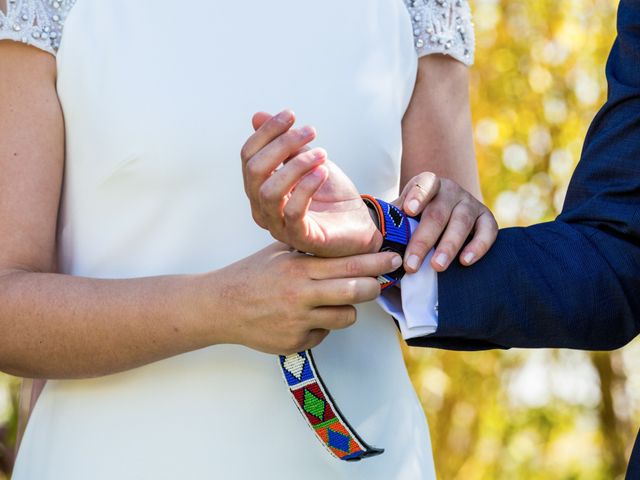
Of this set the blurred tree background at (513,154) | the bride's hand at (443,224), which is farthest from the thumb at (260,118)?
the blurred tree background at (513,154)

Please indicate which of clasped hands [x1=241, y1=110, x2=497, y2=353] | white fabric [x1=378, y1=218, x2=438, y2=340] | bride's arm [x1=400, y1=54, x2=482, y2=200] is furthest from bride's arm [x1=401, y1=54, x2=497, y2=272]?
white fabric [x1=378, y1=218, x2=438, y2=340]

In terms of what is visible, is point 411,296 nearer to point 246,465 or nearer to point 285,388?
point 285,388

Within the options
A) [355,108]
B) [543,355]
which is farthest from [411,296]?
[543,355]

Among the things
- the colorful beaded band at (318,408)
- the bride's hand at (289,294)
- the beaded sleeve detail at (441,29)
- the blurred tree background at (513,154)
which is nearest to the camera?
the bride's hand at (289,294)

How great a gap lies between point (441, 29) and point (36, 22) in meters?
0.88

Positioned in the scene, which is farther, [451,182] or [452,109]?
[452,109]

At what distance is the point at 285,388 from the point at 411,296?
0.32 metres

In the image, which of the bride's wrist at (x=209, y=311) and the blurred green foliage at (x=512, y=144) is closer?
the bride's wrist at (x=209, y=311)

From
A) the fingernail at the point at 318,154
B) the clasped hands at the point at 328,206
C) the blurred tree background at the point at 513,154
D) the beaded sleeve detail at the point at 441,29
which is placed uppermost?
the beaded sleeve detail at the point at 441,29

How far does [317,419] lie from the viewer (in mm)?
1982

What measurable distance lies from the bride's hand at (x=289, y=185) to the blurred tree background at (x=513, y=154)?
2.38 meters

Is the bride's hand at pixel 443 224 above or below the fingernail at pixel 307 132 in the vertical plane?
below

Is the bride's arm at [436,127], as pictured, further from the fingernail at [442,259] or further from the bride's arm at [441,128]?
the fingernail at [442,259]

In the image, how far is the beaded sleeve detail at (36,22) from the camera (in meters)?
Answer: 2.05
